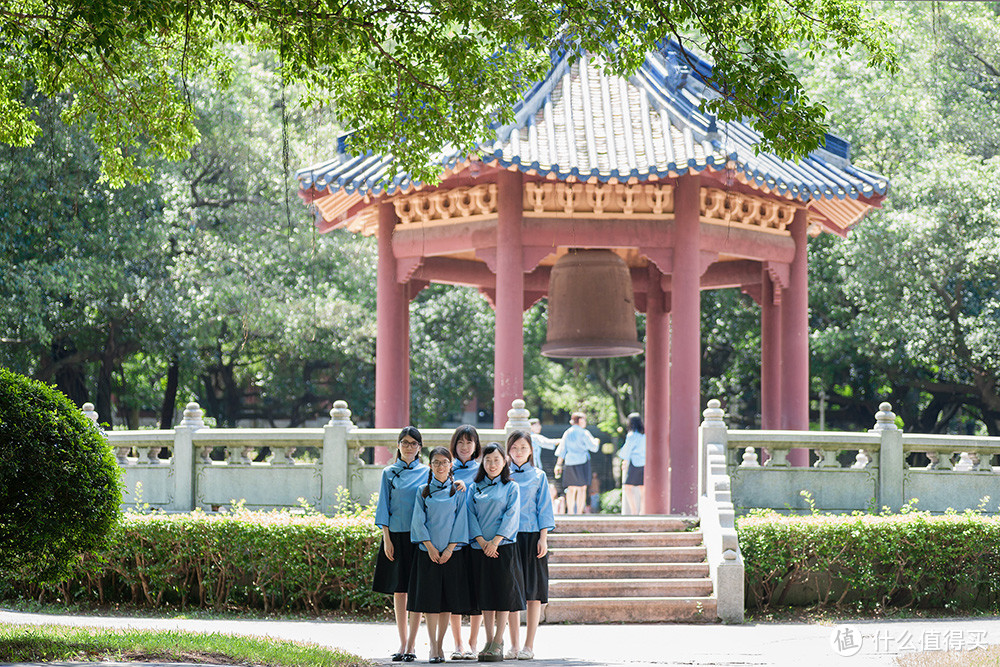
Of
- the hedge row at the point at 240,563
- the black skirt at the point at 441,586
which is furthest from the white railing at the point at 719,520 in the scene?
the black skirt at the point at 441,586

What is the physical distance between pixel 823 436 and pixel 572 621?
10.4 feet

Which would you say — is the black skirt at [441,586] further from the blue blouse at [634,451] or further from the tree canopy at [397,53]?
the blue blouse at [634,451]

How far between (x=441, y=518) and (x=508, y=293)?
5112mm

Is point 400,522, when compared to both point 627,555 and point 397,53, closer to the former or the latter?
point 397,53

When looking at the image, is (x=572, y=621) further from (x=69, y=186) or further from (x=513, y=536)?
(x=69, y=186)

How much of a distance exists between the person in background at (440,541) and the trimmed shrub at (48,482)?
2.26m

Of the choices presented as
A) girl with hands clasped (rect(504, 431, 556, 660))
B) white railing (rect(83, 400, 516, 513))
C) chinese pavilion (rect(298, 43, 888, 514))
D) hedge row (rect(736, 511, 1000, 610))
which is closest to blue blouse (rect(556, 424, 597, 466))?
chinese pavilion (rect(298, 43, 888, 514))

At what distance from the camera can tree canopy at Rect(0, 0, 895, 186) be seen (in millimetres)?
7949

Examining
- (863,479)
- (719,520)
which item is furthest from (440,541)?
(863,479)

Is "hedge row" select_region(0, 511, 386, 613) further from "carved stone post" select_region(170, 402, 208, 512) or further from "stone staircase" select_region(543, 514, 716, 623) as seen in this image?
"stone staircase" select_region(543, 514, 716, 623)

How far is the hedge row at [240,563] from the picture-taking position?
1064cm

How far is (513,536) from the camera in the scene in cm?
766

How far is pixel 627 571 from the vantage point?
35.9ft

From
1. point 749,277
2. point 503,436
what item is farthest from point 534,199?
point 749,277
